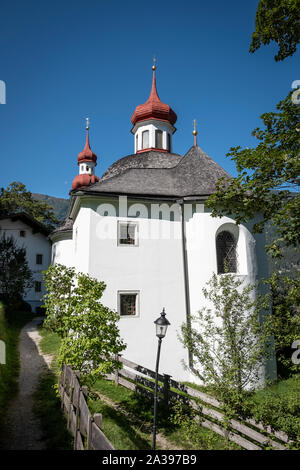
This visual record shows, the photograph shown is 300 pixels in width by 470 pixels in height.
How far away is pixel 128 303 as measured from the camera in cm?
1155

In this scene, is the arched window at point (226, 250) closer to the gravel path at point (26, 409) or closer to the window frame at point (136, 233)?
the window frame at point (136, 233)

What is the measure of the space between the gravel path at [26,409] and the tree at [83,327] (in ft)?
5.01

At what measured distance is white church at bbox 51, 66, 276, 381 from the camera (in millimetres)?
11383

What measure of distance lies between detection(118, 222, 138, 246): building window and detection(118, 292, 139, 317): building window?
212 centimetres

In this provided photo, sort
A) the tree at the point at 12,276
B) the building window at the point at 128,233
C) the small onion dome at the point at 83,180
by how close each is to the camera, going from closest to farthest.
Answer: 1. the building window at the point at 128,233
2. the tree at the point at 12,276
3. the small onion dome at the point at 83,180

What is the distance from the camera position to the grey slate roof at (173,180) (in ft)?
41.0

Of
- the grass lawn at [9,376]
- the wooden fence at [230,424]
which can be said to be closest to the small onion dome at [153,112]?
the grass lawn at [9,376]

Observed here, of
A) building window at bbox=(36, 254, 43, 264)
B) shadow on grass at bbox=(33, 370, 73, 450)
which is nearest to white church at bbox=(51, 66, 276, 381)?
shadow on grass at bbox=(33, 370, 73, 450)

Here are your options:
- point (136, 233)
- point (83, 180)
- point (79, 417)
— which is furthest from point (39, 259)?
point (79, 417)

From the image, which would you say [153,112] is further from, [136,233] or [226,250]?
[226,250]

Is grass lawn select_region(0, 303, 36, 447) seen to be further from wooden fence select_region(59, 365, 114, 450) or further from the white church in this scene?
the white church

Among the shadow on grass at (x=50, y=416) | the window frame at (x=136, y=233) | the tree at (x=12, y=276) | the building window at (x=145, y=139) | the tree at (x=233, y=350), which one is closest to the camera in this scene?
the shadow on grass at (x=50, y=416)

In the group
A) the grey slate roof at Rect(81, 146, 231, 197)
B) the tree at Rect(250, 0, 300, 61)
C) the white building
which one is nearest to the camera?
the tree at Rect(250, 0, 300, 61)

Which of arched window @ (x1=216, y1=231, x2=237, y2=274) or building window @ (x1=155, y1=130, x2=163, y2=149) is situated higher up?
building window @ (x1=155, y1=130, x2=163, y2=149)
